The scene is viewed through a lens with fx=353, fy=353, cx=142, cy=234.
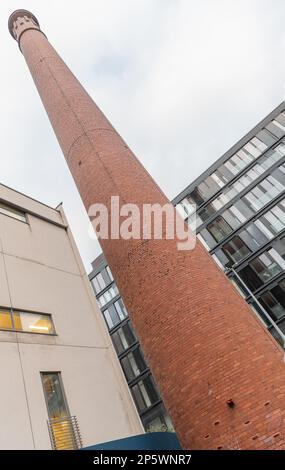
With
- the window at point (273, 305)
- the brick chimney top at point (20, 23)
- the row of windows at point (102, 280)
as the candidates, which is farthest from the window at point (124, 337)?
the brick chimney top at point (20, 23)

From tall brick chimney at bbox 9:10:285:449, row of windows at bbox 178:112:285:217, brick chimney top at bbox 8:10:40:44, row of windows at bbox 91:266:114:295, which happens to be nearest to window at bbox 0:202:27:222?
tall brick chimney at bbox 9:10:285:449

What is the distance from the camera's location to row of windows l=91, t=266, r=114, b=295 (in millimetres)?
37469

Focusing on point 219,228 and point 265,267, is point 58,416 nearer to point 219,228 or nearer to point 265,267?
point 265,267

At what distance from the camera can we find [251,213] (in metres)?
27.5

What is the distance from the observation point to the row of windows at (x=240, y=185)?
90.7 ft

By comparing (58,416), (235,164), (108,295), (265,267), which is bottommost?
(58,416)

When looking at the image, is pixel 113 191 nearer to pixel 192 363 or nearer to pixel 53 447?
pixel 192 363

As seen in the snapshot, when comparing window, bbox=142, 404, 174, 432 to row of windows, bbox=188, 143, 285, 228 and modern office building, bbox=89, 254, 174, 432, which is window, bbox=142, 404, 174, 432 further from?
row of windows, bbox=188, 143, 285, 228

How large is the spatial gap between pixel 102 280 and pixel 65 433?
98.8ft

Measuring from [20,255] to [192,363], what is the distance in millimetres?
6567

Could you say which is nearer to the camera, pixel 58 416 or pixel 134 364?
pixel 58 416

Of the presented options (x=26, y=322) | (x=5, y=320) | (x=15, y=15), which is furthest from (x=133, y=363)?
(x=15, y=15)

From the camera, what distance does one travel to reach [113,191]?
34.1 feet
